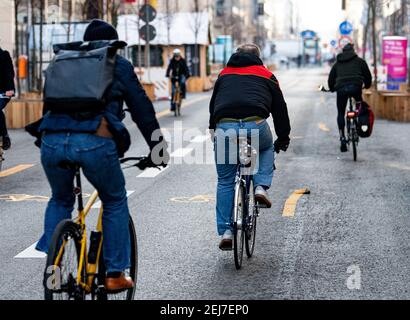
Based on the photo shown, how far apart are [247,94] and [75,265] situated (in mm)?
2795

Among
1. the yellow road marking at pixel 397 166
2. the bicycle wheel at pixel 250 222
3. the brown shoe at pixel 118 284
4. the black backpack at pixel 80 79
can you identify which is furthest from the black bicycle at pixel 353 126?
the black backpack at pixel 80 79

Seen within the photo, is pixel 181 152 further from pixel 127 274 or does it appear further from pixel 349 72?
pixel 127 274

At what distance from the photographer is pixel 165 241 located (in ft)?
29.3

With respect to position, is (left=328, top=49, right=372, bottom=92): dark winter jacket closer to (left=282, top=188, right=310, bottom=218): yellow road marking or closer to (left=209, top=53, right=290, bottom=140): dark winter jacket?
(left=282, top=188, right=310, bottom=218): yellow road marking

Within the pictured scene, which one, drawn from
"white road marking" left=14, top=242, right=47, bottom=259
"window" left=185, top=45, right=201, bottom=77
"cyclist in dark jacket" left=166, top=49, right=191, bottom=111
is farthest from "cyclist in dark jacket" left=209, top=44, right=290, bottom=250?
"window" left=185, top=45, right=201, bottom=77

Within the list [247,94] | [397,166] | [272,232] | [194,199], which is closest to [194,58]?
[397,166]

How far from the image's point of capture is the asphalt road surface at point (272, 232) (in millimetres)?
7145

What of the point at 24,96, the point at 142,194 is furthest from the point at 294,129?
the point at 142,194

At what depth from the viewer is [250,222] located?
8172 mm

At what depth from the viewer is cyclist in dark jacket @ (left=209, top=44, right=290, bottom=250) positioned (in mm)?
7902

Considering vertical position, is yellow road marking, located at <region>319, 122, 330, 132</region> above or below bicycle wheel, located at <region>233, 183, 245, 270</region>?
below

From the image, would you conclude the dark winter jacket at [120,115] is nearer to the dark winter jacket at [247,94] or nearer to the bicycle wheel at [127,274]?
the bicycle wheel at [127,274]

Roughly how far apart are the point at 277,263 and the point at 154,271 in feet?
3.09

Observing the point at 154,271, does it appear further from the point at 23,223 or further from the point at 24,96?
the point at 24,96
